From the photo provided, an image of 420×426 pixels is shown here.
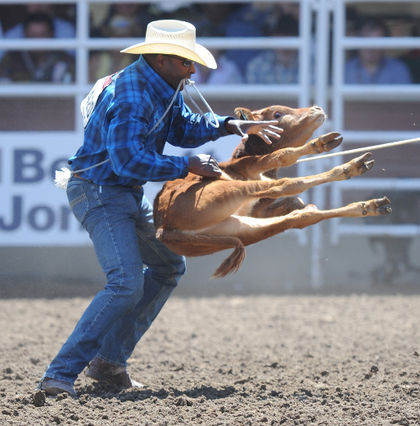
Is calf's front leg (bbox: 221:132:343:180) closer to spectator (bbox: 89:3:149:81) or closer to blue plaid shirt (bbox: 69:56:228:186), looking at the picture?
blue plaid shirt (bbox: 69:56:228:186)

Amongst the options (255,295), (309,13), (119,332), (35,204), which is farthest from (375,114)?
(119,332)

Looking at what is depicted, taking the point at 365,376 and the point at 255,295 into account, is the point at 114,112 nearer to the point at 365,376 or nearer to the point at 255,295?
the point at 365,376

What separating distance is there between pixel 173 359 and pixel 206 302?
2008 mm

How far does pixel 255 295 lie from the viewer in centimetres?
744

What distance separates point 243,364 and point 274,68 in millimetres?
3935

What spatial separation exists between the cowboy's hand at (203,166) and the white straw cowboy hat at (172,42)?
0.47m

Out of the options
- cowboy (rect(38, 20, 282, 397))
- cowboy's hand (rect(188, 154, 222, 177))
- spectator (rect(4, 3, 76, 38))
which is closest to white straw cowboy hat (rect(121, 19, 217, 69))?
cowboy (rect(38, 20, 282, 397))

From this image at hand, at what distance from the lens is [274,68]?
8000 millimetres

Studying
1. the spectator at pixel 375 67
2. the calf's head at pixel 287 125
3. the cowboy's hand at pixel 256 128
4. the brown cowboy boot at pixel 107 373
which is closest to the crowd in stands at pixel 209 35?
the spectator at pixel 375 67

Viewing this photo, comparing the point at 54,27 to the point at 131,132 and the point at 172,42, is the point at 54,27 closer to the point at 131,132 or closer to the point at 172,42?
the point at 172,42

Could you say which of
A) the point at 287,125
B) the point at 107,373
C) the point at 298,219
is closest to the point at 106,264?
the point at 107,373

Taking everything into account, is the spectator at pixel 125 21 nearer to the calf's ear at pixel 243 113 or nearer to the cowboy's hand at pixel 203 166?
the calf's ear at pixel 243 113

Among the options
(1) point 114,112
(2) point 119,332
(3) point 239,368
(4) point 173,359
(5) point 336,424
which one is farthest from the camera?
(4) point 173,359

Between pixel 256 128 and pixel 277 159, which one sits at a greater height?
pixel 256 128
